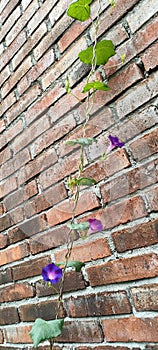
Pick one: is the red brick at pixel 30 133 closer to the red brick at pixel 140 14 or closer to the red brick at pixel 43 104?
the red brick at pixel 43 104

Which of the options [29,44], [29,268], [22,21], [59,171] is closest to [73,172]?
[59,171]

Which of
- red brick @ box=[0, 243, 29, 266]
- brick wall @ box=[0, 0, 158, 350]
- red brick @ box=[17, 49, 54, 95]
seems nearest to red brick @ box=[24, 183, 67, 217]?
brick wall @ box=[0, 0, 158, 350]

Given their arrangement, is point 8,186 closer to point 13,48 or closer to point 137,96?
point 13,48

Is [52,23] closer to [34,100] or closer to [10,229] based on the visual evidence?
[34,100]

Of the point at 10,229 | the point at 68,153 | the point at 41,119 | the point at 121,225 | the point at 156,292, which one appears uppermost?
the point at 41,119

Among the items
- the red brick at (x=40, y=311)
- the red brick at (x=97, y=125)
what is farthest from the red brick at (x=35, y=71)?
the red brick at (x=40, y=311)

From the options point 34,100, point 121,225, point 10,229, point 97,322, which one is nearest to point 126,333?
point 97,322
